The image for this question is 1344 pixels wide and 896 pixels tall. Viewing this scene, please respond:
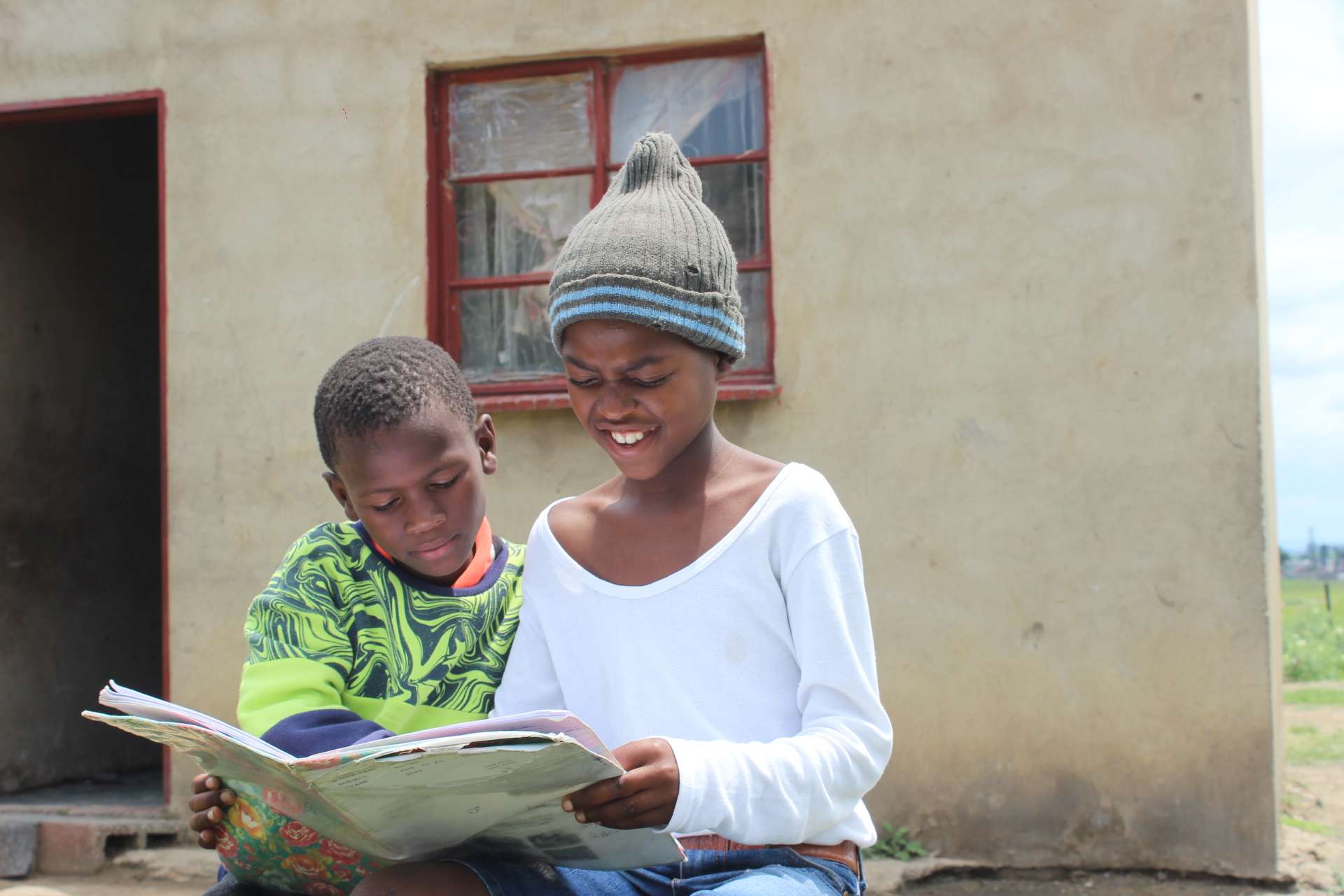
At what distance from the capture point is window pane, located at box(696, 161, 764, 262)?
4.62 metres

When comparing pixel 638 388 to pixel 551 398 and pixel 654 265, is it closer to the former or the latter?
pixel 654 265

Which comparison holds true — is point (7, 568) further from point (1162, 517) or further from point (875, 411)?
point (1162, 517)

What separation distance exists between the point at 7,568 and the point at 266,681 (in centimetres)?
467

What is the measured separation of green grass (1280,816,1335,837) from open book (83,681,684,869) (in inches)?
149

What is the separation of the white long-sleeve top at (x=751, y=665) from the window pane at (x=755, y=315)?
2.72 m

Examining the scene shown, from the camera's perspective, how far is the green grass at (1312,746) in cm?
585

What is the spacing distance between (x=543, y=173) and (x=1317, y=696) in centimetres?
644

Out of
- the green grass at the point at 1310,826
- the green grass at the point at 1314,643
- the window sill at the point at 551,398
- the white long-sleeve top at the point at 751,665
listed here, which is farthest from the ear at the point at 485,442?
the green grass at the point at 1314,643

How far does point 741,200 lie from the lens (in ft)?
15.2

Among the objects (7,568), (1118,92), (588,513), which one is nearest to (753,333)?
(1118,92)

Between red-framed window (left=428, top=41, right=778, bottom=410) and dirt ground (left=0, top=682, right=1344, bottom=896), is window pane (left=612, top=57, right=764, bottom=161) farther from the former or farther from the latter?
dirt ground (left=0, top=682, right=1344, bottom=896)

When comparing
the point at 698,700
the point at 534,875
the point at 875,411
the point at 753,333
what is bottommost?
the point at 534,875

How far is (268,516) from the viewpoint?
4.80 meters

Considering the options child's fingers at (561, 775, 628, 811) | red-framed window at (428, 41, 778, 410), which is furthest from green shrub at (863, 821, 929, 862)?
child's fingers at (561, 775, 628, 811)
